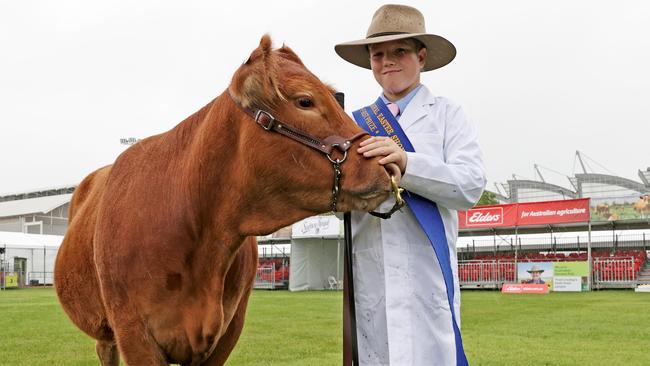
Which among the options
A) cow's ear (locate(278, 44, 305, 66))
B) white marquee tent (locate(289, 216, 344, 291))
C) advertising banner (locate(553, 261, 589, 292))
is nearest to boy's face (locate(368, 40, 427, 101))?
cow's ear (locate(278, 44, 305, 66))

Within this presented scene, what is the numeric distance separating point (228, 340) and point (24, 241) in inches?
1543

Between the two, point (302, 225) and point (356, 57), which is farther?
point (302, 225)

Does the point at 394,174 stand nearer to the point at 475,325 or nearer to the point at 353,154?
the point at 353,154

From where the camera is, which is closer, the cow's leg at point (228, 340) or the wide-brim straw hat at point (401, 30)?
the wide-brim straw hat at point (401, 30)

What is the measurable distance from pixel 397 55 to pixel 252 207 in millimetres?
1007

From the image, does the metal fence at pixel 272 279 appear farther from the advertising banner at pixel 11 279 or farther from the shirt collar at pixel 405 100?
the shirt collar at pixel 405 100

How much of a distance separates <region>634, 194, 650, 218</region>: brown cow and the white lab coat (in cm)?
3145

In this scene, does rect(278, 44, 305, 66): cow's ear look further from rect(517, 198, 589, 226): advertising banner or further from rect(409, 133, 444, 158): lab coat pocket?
rect(517, 198, 589, 226): advertising banner

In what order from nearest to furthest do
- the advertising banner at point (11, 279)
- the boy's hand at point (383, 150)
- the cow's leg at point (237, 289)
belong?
1. the boy's hand at point (383, 150)
2. the cow's leg at point (237, 289)
3. the advertising banner at point (11, 279)

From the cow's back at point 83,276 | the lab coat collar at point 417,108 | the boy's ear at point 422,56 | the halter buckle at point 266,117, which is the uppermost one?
the boy's ear at point 422,56

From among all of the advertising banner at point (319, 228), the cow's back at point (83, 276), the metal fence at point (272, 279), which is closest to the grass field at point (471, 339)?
the cow's back at point (83, 276)

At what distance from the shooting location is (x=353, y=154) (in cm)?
245

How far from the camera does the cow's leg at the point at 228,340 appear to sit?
3.51 m

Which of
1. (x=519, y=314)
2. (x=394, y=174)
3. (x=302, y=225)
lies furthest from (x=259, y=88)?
(x=302, y=225)
